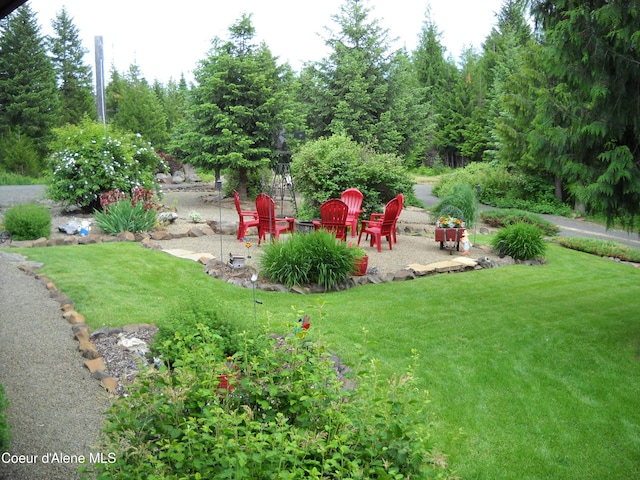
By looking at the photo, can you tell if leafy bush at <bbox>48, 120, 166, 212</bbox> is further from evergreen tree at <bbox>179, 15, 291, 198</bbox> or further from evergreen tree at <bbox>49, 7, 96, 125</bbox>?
evergreen tree at <bbox>49, 7, 96, 125</bbox>

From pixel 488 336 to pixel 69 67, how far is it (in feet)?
102

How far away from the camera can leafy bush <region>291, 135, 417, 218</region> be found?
11062 millimetres

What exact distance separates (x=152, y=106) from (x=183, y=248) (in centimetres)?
1921

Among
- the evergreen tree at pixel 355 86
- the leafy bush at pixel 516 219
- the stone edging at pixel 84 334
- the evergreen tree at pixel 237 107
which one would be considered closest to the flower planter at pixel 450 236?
the leafy bush at pixel 516 219

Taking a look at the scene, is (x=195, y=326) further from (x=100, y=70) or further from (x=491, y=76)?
(x=491, y=76)

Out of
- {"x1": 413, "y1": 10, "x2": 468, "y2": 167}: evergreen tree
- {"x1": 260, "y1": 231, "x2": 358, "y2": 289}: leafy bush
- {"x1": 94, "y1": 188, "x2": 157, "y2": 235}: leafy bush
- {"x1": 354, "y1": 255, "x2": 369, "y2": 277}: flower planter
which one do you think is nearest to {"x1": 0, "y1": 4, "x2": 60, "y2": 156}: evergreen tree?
{"x1": 94, "y1": 188, "x2": 157, "y2": 235}: leafy bush

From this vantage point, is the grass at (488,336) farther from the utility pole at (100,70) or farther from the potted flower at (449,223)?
the utility pole at (100,70)

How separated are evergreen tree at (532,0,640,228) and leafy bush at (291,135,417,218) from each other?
247 inches

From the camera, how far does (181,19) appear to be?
631 cm

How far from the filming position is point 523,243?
894cm

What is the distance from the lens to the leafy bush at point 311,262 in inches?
264

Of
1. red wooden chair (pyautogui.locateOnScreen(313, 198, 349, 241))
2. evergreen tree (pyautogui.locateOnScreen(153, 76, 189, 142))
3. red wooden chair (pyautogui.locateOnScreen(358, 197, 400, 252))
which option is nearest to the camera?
red wooden chair (pyautogui.locateOnScreen(313, 198, 349, 241))

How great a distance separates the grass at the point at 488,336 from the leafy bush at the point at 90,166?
11.2ft

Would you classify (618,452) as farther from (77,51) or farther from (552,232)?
(77,51)
